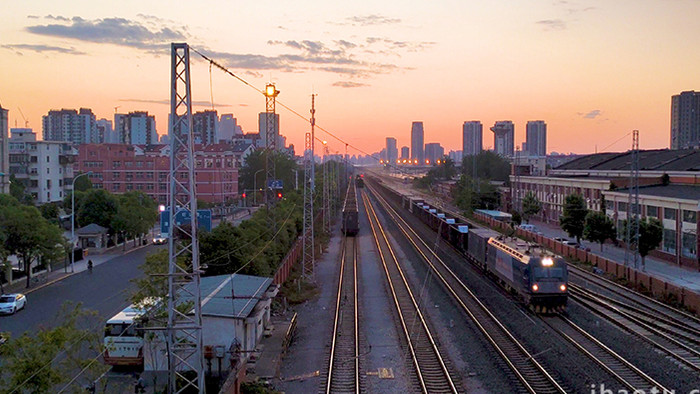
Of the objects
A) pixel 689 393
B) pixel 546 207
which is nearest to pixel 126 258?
pixel 689 393

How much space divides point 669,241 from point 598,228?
3969mm

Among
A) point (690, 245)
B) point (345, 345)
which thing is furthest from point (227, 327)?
point (690, 245)

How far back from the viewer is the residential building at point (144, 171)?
70.4 m

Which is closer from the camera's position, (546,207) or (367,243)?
(367,243)

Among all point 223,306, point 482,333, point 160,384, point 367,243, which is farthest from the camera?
point 367,243

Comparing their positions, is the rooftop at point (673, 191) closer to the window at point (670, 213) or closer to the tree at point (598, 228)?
the window at point (670, 213)

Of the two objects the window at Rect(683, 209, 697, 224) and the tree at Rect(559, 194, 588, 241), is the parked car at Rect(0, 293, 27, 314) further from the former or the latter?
the tree at Rect(559, 194, 588, 241)

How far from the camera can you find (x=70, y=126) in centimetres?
17025

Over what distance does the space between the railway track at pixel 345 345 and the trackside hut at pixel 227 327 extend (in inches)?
Answer: 88.6

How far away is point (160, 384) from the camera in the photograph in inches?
584

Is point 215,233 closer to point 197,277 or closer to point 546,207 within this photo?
point 197,277

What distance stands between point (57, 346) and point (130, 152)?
66.2 meters

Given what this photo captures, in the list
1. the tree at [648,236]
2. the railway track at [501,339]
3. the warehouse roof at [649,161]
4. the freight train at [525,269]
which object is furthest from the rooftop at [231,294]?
the warehouse roof at [649,161]

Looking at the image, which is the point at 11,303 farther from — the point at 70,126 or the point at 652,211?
the point at 70,126
